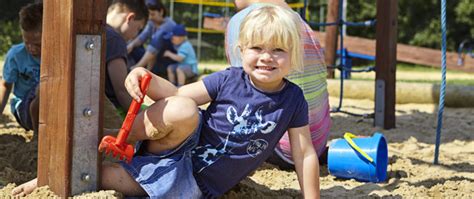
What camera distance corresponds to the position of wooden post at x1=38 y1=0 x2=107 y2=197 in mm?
2422

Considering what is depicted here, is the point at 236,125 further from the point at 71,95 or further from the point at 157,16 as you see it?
the point at 157,16

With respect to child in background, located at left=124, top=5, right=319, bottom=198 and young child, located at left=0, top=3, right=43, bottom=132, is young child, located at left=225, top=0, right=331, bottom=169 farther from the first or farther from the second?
young child, located at left=0, top=3, right=43, bottom=132

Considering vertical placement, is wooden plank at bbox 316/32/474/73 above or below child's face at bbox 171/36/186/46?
below

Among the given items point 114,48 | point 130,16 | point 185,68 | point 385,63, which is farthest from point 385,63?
point 185,68

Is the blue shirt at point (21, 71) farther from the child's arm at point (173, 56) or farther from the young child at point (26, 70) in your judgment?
the child's arm at point (173, 56)

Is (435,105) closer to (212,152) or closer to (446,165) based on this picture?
(446,165)

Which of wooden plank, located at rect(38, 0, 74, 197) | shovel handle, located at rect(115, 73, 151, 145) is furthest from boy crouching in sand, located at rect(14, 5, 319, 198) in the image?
wooden plank, located at rect(38, 0, 74, 197)

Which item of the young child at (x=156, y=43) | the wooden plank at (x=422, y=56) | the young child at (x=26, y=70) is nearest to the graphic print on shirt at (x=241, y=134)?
the young child at (x=26, y=70)

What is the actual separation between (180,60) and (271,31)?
24.0 ft

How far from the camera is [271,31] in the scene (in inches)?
104

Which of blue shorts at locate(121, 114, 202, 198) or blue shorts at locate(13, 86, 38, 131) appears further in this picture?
blue shorts at locate(13, 86, 38, 131)

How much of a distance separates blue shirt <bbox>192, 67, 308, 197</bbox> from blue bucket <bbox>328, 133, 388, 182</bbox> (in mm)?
841

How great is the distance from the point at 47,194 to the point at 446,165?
93.0 inches

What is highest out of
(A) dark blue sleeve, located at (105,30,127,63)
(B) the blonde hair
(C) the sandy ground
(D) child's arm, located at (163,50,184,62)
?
(B) the blonde hair
